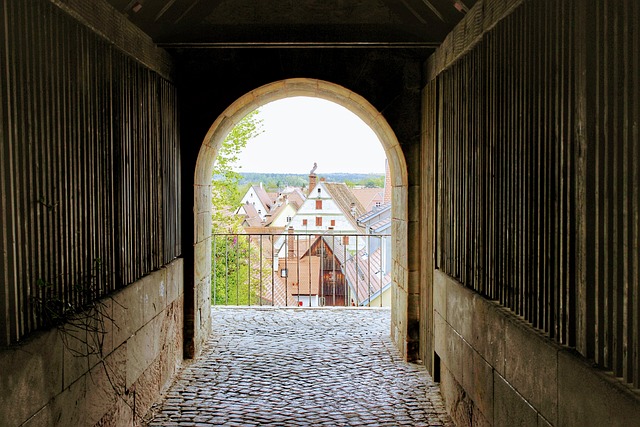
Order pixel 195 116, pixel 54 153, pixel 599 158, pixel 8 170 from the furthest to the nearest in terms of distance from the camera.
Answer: pixel 195 116, pixel 54 153, pixel 8 170, pixel 599 158

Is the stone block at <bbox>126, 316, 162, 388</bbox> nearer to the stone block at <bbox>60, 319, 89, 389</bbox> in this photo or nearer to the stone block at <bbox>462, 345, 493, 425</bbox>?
the stone block at <bbox>60, 319, 89, 389</bbox>

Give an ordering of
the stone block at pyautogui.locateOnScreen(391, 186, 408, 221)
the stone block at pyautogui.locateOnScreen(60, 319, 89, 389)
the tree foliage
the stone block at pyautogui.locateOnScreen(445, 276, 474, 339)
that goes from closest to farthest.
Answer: the stone block at pyautogui.locateOnScreen(60, 319, 89, 389), the stone block at pyautogui.locateOnScreen(445, 276, 474, 339), the stone block at pyautogui.locateOnScreen(391, 186, 408, 221), the tree foliage

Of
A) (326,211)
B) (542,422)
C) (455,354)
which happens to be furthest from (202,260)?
(326,211)

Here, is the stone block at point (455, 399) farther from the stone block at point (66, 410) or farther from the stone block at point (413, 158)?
the stone block at point (66, 410)

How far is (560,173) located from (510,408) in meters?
1.43

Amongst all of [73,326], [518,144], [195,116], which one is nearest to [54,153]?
[73,326]

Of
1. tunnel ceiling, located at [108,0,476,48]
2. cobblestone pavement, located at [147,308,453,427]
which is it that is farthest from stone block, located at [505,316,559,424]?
tunnel ceiling, located at [108,0,476,48]

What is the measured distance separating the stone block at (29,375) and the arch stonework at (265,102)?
13.6 ft

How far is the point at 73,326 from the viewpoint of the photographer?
13.5 feet

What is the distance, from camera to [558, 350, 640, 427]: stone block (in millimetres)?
2545

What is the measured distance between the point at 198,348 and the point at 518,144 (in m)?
5.00

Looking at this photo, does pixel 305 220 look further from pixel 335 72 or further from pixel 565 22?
pixel 565 22

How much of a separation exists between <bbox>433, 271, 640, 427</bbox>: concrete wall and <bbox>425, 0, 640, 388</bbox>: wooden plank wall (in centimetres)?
9

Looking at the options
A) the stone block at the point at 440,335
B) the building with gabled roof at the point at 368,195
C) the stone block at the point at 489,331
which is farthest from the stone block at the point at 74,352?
the building with gabled roof at the point at 368,195
